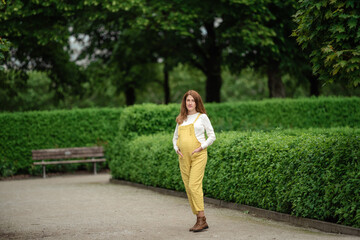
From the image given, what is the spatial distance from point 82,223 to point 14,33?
13.8 metres

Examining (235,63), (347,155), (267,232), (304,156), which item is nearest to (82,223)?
(267,232)

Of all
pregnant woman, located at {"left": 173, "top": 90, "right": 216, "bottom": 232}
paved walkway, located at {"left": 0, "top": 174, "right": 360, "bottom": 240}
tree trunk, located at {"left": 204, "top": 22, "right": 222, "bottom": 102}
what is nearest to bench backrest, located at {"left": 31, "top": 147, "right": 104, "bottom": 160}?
paved walkway, located at {"left": 0, "top": 174, "right": 360, "bottom": 240}

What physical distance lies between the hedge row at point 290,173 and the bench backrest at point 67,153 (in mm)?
8750

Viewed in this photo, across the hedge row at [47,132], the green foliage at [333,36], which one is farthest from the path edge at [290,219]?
the hedge row at [47,132]

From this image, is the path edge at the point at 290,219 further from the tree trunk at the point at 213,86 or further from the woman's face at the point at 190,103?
the tree trunk at the point at 213,86

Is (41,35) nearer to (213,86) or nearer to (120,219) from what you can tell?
(213,86)

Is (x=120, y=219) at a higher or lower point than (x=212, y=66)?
lower

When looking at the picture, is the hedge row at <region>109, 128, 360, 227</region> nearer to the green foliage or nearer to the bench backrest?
the green foliage

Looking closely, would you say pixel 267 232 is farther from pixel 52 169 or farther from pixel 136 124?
pixel 52 169

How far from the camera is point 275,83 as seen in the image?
2478 cm

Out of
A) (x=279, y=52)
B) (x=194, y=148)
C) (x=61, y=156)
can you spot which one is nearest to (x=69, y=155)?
(x=61, y=156)

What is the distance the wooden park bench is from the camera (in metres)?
19.2

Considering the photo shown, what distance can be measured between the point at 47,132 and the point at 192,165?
13.4 m

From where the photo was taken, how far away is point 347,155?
718 centimetres
